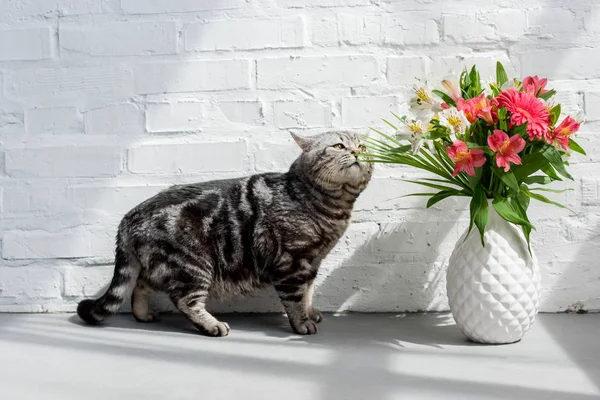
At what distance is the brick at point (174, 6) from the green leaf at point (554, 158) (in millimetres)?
1175

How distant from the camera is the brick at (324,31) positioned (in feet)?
8.36

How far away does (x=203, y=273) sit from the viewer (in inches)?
91.4

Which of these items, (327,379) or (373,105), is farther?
(373,105)

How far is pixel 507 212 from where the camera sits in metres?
2.04

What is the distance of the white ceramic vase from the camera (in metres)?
2.07

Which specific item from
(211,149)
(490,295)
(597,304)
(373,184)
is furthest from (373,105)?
(597,304)

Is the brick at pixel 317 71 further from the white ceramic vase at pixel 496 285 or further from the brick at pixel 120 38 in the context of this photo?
the white ceramic vase at pixel 496 285

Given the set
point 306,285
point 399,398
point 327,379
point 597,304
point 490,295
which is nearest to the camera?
point 399,398

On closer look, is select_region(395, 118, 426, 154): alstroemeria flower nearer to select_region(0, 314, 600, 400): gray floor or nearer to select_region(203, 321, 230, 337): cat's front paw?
select_region(0, 314, 600, 400): gray floor

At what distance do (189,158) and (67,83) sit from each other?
20.6 inches

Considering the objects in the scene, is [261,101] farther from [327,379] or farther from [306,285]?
[327,379]

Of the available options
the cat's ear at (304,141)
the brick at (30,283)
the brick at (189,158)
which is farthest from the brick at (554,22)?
the brick at (30,283)

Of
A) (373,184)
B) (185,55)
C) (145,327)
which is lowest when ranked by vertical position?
(145,327)

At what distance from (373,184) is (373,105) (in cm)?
28
